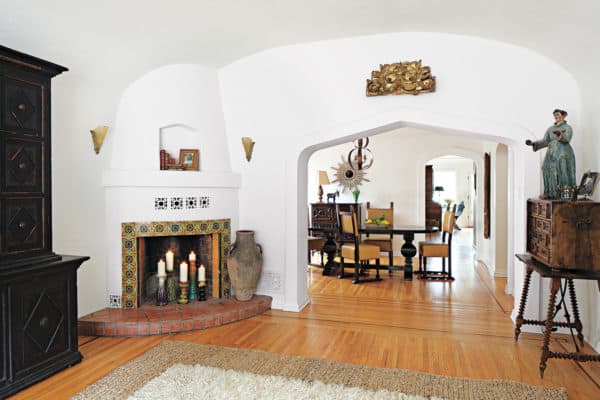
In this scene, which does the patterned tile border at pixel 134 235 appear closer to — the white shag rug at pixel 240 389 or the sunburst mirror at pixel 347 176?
the white shag rug at pixel 240 389

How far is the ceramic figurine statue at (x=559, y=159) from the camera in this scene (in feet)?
10.7

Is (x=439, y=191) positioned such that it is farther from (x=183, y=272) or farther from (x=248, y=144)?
(x=183, y=272)

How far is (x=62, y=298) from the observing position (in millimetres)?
3170

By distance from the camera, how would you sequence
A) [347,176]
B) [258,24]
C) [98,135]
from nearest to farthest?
[258,24], [98,135], [347,176]

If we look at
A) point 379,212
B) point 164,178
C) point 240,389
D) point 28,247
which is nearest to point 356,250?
point 379,212

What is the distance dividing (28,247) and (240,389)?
1756mm

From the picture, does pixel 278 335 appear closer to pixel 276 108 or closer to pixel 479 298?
pixel 276 108

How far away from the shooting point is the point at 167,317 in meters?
4.06

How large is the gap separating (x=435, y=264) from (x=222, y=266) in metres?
4.67

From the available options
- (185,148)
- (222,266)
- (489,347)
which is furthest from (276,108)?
(489,347)

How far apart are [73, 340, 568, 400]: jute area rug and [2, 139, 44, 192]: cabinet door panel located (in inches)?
56.4

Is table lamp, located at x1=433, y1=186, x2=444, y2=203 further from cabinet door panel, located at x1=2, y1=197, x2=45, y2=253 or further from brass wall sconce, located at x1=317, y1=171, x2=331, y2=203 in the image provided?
cabinet door panel, located at x1=2, y1=197, x2=45, y2=253

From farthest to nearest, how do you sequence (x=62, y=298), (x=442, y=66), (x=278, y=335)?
1. (x=442, y=66)
2. (x=278, y=335)
3. (x=62, y=298)

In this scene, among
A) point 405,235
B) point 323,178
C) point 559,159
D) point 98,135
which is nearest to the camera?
point 559,159
